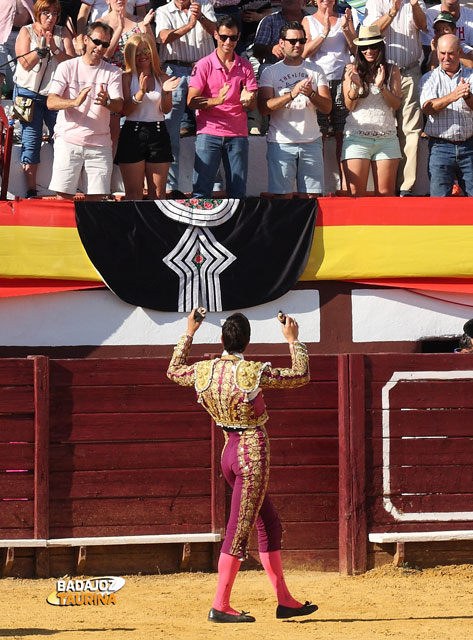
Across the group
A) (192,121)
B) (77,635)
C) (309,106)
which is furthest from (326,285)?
(77,635)

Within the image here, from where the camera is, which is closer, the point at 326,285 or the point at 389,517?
the point at 389,517

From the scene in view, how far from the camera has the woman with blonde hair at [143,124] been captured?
8336mm

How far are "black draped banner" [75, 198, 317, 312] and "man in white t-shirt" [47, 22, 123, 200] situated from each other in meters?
0.37

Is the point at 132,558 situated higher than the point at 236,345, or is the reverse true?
the point at 236,345

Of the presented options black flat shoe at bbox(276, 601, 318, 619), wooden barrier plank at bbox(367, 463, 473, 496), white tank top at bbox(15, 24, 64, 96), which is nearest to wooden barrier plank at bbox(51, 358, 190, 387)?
wooden barrier plank at bbox(367, 463, 473, 496)

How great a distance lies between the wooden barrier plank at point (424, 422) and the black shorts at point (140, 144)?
246 centimetres

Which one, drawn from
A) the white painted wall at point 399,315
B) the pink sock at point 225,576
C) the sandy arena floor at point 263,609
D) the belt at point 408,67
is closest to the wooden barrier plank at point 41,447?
the sandy arena floor at point 263,609

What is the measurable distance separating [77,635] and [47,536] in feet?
4.99

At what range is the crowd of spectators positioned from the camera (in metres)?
8.30

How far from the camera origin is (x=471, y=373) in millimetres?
7461

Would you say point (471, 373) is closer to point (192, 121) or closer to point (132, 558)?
point (132, 558)

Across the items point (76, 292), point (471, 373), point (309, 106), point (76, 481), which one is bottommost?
point (76, 481)

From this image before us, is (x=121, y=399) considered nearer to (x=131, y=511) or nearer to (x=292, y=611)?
(x=131, y=511)

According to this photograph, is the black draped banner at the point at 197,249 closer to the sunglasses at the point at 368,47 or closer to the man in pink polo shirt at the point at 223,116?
the man in pink polo shirt at the point at 223,116
